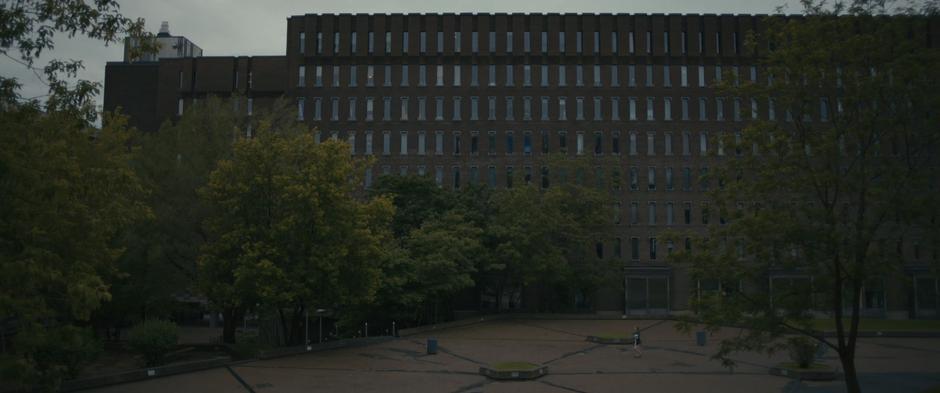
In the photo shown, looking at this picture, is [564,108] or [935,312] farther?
[564,108]

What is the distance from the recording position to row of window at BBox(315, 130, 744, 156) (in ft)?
216

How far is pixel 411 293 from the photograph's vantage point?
3956 centimetres

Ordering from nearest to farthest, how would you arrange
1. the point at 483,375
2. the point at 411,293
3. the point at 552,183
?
1. the point at 483,375
2. the point at 411,293
3. the point at 552,183

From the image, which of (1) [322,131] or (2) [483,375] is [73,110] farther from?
(1) [322,131]

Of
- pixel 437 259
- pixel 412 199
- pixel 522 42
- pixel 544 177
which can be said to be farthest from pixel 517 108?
pixel 437 259

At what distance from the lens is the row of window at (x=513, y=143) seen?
65688 millimetres

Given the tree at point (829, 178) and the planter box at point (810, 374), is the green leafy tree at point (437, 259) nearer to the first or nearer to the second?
the planter box at point (810, 374)

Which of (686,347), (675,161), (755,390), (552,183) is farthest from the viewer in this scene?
(675,161)

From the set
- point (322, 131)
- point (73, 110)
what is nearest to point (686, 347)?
point (73, 110)

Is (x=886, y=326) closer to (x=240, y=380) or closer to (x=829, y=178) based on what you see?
(x=829, y=178)

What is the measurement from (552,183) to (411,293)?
22213mm

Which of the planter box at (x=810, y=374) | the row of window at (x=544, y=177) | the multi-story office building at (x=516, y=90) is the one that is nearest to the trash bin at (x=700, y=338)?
the planter box at (x=810, y=374)

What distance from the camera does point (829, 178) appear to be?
1717 cm

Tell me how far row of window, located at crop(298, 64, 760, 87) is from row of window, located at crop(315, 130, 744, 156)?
4.61 meters
